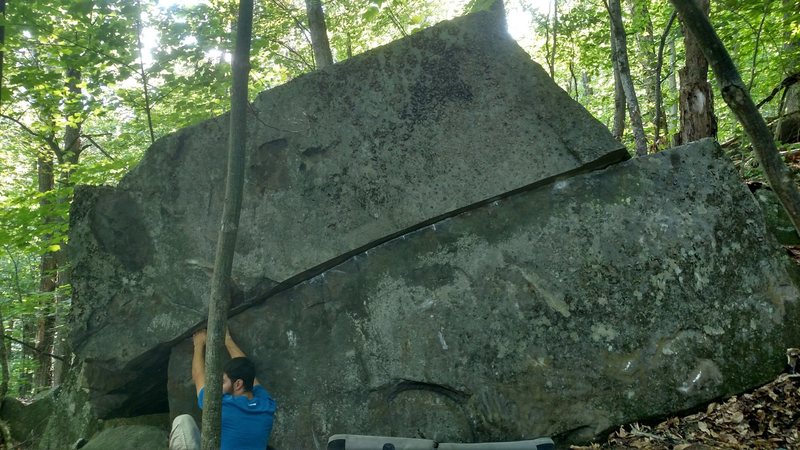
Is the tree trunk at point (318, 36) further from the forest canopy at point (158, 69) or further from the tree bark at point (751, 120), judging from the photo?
the tree bark at point (751, 120)

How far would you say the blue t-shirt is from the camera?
3.17m

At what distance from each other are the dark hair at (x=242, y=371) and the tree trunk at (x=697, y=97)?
16.2 feet

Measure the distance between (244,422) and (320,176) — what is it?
180cm

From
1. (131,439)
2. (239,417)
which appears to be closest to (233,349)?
(239,417)

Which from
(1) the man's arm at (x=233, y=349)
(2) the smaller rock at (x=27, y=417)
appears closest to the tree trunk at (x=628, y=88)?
(1) the man's arm at (x=233, y=349)

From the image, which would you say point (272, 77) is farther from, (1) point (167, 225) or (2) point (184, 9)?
(1) point (167, 225)

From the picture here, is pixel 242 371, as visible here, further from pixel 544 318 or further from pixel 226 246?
pixel 544 318

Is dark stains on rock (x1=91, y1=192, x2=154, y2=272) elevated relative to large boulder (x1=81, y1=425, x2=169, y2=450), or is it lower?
elevated

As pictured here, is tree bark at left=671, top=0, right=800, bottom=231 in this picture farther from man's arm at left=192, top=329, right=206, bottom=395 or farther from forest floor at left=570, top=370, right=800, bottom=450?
man's arm at left=192, top=329, right=206, bottom=395

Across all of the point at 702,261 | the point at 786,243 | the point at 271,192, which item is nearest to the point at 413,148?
the point at 271,192

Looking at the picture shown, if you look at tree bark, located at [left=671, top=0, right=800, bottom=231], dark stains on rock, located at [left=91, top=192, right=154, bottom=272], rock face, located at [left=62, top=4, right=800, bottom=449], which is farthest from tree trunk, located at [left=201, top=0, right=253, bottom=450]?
tree bark, located at [left=671, top=0, right=800, bottom=231]

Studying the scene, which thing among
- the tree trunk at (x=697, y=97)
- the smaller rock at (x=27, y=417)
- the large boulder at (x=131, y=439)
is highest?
the tree trunk at (x=697, y=97)

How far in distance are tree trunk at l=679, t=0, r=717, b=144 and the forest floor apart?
2940 mm

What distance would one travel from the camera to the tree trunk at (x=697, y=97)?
5340mm
